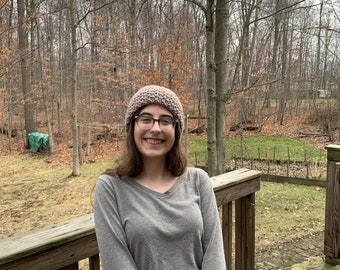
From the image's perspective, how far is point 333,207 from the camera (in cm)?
312

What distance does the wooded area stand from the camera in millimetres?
13430

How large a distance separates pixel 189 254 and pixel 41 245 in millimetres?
594

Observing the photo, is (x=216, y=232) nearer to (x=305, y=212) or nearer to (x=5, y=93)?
(x=305, y=212)

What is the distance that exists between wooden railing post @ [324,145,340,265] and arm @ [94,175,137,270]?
7.91ft

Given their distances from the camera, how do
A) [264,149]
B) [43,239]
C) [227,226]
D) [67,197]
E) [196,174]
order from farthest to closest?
[264,149]
[67,197]
[227,226]
[196,174]
[43,239]

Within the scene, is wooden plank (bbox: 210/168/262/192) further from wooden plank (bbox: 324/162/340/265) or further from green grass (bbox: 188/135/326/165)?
green grass (bbox: 188/135/326/165)

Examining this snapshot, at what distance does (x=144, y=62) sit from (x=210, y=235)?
576 inches

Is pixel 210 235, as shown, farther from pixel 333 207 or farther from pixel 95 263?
pixel 333 207

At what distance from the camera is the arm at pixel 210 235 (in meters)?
1.47

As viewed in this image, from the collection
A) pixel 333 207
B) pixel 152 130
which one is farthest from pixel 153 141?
pixel 333 207

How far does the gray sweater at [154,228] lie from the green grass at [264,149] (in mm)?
8864

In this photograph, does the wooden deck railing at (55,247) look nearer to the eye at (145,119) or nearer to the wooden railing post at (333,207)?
the eye at (145,119)

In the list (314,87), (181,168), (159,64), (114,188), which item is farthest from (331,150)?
(314,87)

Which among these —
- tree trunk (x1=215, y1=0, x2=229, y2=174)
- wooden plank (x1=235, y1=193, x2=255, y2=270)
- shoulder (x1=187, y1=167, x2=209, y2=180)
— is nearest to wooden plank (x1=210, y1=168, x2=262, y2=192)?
wooden plank (x1=235, y1=193, x2=255, y2=270)
